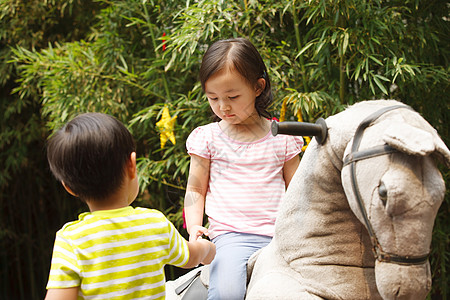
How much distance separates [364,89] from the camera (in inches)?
99.3

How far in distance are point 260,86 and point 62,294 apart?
0.96 meters

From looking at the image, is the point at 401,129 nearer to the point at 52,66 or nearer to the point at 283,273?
the point at 283,273

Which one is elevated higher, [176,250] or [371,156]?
[371,156]

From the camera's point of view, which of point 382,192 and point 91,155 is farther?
point 91,155

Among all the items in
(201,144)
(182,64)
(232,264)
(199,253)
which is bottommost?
(232,264)

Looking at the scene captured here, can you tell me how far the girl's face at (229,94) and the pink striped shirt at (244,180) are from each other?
0.12 metres

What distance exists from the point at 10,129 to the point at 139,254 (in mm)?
3546

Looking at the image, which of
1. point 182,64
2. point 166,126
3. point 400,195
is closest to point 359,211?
point 400,195

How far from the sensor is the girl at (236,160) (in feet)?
5.33

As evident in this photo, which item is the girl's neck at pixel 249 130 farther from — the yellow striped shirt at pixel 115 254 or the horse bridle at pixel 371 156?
the horse bridle at pixel 371 156

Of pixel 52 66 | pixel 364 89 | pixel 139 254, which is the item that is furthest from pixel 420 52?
pixel 52 66

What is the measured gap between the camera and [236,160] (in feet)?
5.61

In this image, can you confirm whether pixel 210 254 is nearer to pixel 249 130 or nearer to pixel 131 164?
pixel 131 164

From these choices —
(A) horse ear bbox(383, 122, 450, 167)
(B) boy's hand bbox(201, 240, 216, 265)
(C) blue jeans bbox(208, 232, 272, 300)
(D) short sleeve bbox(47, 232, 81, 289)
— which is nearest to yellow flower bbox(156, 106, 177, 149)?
(C) blue jeans bbox(208, 232, 272, 300)
